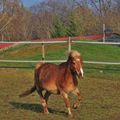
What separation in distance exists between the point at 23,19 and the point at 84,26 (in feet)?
35.7

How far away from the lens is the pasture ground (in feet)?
30.3

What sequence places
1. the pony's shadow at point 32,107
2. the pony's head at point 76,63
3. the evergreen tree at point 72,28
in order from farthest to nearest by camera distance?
the evergreen tree at point 72,28 → the pony's shadow at point 32,107 → the pony's head at point 76,63

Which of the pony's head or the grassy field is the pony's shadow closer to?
the grassy field

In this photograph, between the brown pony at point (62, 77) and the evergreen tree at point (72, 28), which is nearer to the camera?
the brown pony at point (62, 77)

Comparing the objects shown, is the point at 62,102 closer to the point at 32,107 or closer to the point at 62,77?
the point at 32,107

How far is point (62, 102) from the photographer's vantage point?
10.9m

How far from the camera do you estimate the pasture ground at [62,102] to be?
9.23m

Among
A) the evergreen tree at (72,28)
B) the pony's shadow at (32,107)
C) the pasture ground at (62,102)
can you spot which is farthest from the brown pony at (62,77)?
the evergreen tree at (72,28)

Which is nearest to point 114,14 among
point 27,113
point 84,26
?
point 84,26

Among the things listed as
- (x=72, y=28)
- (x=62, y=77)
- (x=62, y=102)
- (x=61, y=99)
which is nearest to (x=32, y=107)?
(x=62, y=102)

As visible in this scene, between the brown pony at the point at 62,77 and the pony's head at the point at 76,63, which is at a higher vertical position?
the pony's head at the point at 76,63

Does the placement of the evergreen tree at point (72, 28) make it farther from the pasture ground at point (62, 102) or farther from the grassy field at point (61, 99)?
Answer: the pasture ground at point (62, 102)

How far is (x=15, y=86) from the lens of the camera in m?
14.6

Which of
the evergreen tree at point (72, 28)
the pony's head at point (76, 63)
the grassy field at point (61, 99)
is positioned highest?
the pony's head at point (76, 63)
